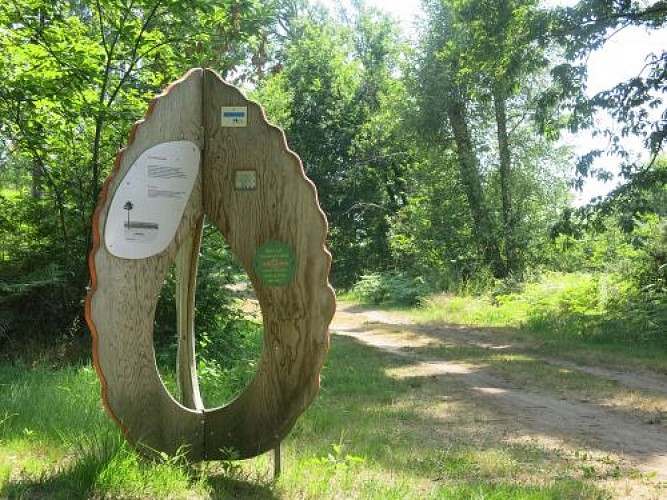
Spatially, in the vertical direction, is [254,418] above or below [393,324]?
above

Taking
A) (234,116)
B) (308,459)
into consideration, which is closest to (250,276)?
(234,116)

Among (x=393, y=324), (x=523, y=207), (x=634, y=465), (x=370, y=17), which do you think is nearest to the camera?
(x=634, y=465)

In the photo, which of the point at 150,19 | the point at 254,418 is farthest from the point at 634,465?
the point at 150,19

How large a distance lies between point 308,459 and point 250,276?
1554mm

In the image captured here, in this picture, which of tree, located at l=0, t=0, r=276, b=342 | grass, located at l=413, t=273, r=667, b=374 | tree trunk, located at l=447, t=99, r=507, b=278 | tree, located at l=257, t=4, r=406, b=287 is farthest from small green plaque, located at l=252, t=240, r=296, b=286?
tree, located at l=257, t=4, r=406, b=287

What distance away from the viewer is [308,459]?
4961 mm

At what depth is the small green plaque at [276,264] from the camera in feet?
14.0

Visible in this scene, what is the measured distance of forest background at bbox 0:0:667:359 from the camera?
28.3 feet

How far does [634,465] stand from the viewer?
18.3ft

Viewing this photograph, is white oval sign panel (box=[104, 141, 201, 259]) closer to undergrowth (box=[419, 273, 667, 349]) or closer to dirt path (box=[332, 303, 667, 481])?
dirt path (box=[332, 303, 667, 481])

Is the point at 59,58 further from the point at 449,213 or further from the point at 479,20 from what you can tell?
the point at 449,213

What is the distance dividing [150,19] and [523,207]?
19864mm

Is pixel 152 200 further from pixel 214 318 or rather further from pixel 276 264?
pixel 214 318

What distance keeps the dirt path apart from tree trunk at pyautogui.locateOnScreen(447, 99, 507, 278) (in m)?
11.2
